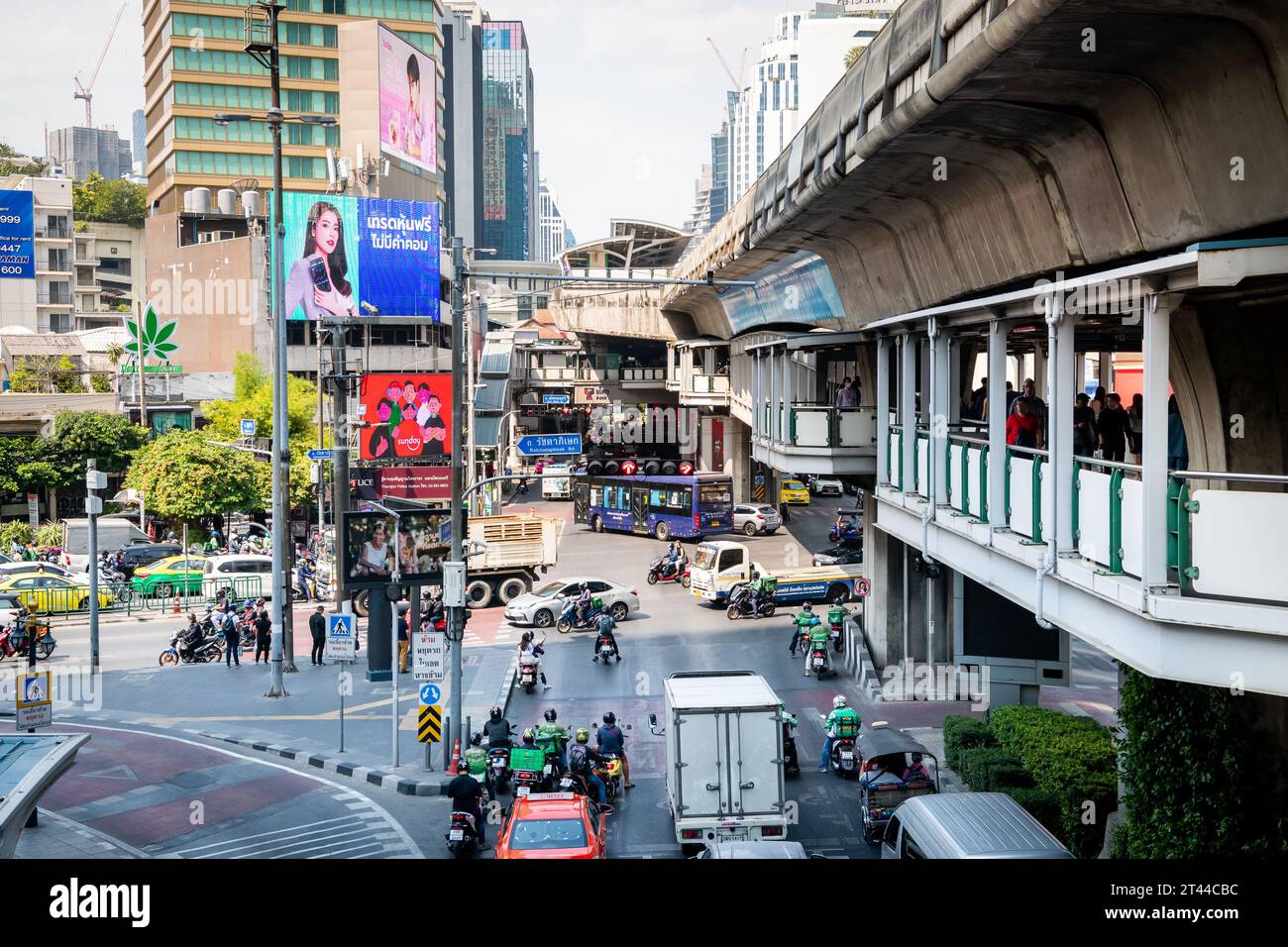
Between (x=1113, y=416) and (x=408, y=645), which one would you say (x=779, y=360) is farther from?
(x=1113, y=416)

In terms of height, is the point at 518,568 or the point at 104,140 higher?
the point at 104,140

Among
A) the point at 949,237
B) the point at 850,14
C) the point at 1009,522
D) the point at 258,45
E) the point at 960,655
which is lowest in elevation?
the point at 960,655

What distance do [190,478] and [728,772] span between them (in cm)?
3581

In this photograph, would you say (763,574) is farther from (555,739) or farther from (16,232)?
(16,232)

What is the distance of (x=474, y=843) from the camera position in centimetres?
1655

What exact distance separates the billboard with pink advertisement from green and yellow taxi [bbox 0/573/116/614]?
5356 cm

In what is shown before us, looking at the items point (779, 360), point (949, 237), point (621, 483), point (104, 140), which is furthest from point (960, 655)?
point (104, 140)

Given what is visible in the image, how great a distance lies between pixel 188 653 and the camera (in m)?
31.5

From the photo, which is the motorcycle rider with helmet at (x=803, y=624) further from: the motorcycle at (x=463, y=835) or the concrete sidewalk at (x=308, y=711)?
the motorcycle at (x=463, y=835)

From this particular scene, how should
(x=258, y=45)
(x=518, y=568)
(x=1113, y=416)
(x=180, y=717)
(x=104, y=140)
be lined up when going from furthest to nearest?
(x=104, y=140), (x=518, y=568), (x=258, y=45), (x=180, y=717), (x=1113, y=416)

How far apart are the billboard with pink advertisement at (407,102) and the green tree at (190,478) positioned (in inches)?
1633

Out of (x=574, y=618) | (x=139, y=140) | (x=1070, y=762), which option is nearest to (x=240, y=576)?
(x=574, y=618)

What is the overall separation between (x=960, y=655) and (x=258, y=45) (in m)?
19.5

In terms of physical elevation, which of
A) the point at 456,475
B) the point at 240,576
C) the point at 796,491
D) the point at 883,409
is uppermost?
the point at 883,409
